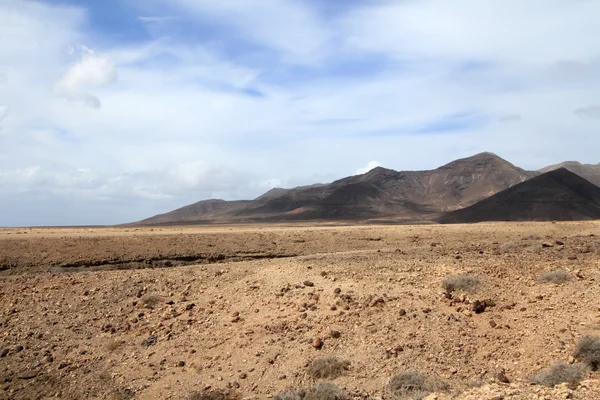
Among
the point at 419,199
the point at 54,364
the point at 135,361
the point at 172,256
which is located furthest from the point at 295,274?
the point at 419,199

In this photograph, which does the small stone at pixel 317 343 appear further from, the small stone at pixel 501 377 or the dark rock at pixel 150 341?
the dark rock at pixel 150 341

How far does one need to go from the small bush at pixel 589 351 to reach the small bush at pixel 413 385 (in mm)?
2396

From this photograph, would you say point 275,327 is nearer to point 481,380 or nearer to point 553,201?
point 481,380

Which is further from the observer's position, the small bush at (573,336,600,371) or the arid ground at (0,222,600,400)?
the arid ground at (0,222,600,400)

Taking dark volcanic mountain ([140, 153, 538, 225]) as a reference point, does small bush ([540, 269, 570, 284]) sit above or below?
below

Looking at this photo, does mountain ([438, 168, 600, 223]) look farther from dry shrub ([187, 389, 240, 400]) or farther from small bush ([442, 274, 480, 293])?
dry shrub ([187, 389, 240, 400])

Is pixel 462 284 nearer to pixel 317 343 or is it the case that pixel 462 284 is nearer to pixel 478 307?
pixel 478 307

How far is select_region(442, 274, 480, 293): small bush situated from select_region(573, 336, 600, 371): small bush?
2.94 m

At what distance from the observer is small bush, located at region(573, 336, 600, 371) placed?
9.06 metres

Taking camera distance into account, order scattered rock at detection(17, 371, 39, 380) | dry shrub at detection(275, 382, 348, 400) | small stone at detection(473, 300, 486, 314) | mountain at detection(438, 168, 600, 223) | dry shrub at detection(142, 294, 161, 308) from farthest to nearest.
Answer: mountain at detection(438, 168, 600, 223)
dry shrub at detection(142, 294, 161, 308)
scattered rock at detection(17, 371, 39, 380)
small stone at detection(473, 300, 486, 314)
dry shrub at detection(275, 382, 348, 400)

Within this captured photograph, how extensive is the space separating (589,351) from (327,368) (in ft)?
15.2

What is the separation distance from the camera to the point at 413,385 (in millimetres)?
9195

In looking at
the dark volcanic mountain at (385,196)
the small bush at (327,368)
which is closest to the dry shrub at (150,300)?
the small bush at (327,368)

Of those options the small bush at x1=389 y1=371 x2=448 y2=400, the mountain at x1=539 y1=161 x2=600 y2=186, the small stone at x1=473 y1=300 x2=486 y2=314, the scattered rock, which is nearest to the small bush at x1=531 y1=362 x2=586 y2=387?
the small bush at x1=389 y1=371 x2=448 y2=400
